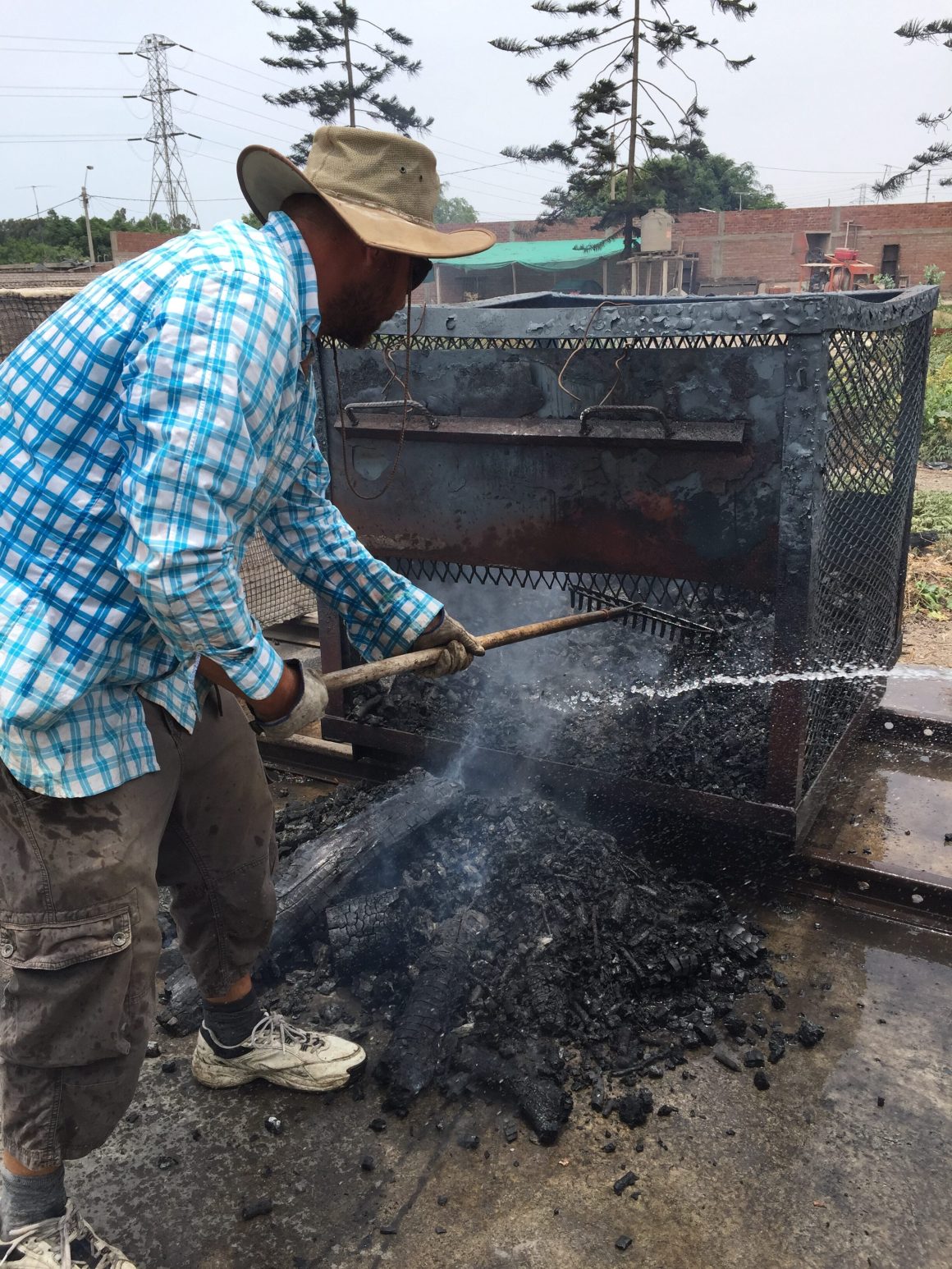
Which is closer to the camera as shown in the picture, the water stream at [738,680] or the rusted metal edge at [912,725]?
the water stream at [738,680]

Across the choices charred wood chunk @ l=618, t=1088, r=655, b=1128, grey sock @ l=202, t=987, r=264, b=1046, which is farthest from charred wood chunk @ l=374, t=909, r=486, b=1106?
charred wood chunk @ l=618, t=1088, r=655, b=1128

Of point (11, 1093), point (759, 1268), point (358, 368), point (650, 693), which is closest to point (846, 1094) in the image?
point (759, 1268)

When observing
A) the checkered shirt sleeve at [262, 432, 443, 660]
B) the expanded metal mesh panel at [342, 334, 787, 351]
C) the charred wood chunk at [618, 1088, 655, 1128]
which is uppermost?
the expanded metal mesh panel at [342, 334, 787, 351]

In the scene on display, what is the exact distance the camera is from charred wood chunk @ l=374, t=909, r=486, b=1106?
2602mm

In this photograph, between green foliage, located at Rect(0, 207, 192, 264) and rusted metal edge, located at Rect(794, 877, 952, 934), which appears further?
green foliage, located at Rect(0, 207, 192, 264)

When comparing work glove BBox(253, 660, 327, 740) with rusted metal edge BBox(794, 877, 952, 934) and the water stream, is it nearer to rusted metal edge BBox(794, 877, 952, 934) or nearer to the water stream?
the water stream

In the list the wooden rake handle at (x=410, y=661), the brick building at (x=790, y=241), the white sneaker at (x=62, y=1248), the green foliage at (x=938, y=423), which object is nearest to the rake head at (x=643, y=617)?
the wooden rake handle at (x=410, y=661)

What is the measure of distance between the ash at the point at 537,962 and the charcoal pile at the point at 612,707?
0.36 m

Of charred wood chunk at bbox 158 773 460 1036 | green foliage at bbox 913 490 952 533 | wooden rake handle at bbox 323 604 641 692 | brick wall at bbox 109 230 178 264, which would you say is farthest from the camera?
brick wall at bbox 109 230 178 264

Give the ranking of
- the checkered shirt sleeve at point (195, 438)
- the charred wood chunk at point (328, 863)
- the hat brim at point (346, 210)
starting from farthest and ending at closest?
the charred wood chunk at point (328, 863) → the hat brim at point (346, 210) → the checkered shirt sleeve at point (195, 438)

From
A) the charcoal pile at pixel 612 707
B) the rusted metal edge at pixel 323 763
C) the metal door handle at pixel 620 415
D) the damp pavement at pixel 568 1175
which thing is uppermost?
the metal door handle at pixel 620 415

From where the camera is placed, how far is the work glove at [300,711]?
2057 mm

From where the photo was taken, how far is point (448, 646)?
8.78ft

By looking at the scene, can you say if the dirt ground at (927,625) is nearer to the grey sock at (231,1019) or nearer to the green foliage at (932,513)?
the green foliage at (932,513)
